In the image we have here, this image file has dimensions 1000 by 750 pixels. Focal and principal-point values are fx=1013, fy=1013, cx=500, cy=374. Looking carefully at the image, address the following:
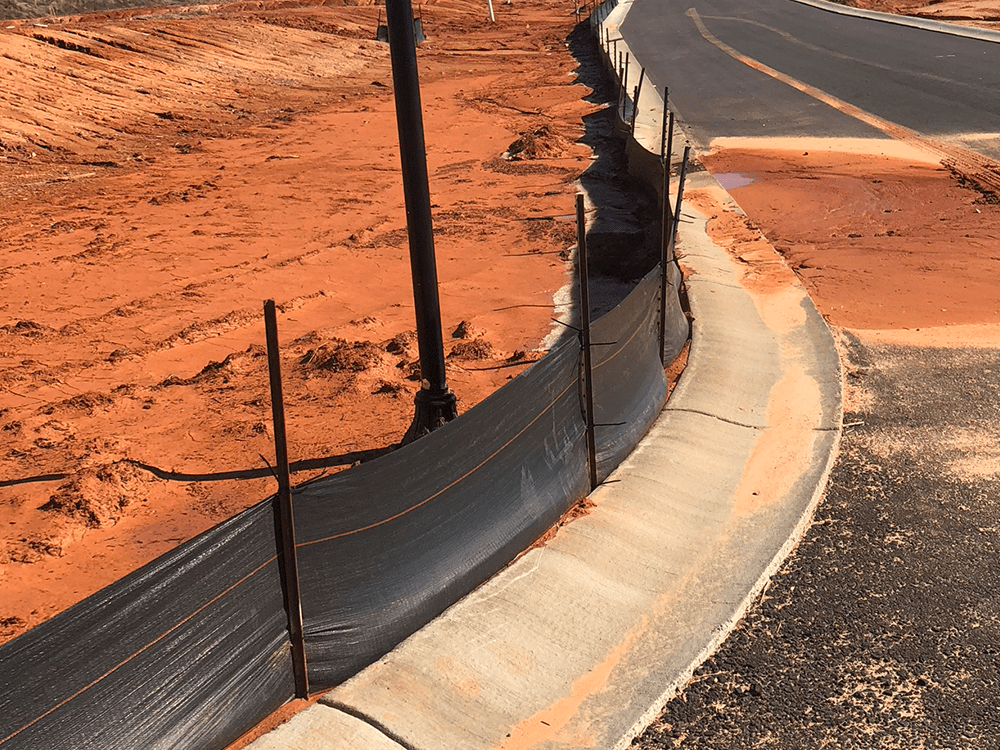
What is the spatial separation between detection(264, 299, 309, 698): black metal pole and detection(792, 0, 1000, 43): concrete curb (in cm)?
3211

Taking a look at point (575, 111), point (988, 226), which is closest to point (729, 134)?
point (575, 111)

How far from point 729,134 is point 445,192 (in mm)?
6701

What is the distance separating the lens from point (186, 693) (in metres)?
A: 4.24

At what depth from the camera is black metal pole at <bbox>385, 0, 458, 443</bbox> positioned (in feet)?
20.2

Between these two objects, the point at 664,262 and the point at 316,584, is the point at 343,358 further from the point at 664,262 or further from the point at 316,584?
the point at 316,584

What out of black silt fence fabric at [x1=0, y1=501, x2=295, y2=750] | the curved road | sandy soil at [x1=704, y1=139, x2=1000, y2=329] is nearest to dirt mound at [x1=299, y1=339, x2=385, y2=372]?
the curved road

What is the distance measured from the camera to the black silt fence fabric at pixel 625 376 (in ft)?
22.2

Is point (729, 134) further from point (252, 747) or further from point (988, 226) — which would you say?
point (252, 747)

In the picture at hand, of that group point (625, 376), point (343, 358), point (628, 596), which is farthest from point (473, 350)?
point (628, 596)

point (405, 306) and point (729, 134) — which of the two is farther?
point (729, 134)

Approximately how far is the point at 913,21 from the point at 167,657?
40.1 metres

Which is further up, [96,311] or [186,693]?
[186,693]

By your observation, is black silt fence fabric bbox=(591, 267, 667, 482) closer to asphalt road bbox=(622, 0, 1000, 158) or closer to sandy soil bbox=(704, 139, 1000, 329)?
sandy soil bbox=(704, 139, 1000, 329)

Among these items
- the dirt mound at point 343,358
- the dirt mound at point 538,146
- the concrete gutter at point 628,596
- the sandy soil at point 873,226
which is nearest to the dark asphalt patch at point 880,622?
the concrete gutter at point 628,596
